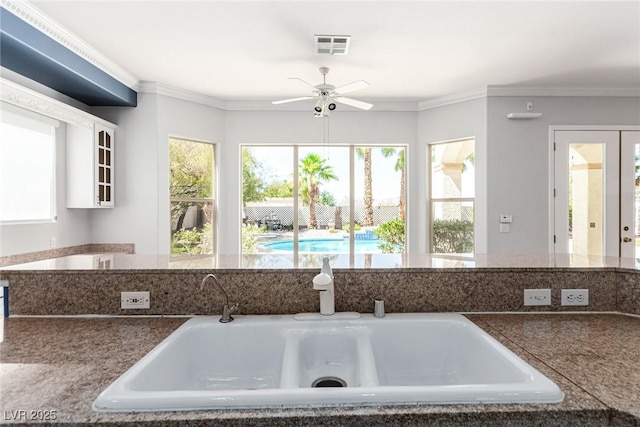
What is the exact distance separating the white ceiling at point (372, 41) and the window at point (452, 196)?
83 centimetres

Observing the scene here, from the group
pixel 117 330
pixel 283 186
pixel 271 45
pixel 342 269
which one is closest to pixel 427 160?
pixel 283 186

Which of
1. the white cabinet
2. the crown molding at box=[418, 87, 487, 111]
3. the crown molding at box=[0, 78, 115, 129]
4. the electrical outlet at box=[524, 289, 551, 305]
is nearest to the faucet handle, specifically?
the electrical outlet at box=[524, 289, 551, 305]

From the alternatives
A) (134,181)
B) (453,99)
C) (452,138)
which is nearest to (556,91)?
(453,99)

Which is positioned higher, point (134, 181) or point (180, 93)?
point (180, 93)

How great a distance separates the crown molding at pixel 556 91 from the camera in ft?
13.7

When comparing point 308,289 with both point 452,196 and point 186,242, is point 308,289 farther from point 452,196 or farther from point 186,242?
point 452,196

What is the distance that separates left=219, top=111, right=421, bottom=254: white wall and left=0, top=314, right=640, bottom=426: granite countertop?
11.8ft

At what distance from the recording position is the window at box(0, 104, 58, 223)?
9.85ft

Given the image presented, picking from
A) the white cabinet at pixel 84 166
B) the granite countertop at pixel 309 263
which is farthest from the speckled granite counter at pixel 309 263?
the white cabinet at pixel 84 166

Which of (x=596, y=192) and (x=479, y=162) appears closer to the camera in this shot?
(x=596, y=192)

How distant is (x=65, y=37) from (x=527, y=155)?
15.8 ft

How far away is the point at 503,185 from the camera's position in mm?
4234

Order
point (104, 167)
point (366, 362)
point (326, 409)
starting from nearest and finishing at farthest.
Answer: point (326, 409)
point (366, 362)
point (104, 167)

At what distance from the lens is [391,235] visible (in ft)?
16.7
